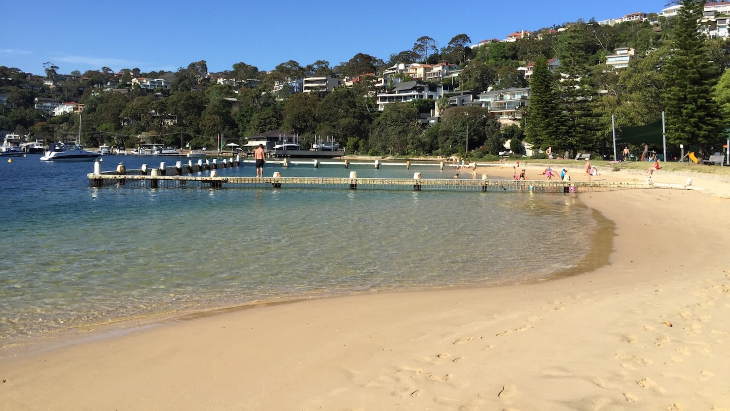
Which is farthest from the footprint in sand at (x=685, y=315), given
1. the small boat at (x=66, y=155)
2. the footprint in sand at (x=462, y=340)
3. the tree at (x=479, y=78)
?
the tree at (x=479, y=78)

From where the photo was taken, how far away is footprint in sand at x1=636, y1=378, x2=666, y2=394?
3.73 metres

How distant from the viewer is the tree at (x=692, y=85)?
30.7 meters

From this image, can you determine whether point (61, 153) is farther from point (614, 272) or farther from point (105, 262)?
point (614, 272)

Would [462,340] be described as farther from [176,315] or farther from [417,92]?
[417,92]

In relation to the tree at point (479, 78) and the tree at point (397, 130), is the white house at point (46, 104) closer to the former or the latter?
the tree at point (397, 130)

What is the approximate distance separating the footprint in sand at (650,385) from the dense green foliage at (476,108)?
32472 millimetres

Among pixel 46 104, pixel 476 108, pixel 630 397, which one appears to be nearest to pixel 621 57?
pixel 476 108

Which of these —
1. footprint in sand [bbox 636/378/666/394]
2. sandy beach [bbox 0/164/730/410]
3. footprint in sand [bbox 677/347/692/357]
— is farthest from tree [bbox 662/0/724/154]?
footprint in sand [bbox 636/378/666/394]

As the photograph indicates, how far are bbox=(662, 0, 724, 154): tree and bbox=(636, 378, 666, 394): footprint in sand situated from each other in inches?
1278

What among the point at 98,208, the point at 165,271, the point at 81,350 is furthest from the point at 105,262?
the point at 98,208

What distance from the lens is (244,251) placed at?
1061 cm

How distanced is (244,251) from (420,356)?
22.1 feet

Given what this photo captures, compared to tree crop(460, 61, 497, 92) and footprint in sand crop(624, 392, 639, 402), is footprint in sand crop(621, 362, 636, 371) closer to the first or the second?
footprint in sand crop(624, 392, 639, 402)

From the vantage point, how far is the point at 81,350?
4.98 m
